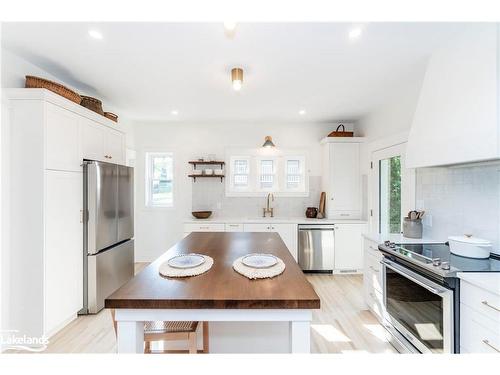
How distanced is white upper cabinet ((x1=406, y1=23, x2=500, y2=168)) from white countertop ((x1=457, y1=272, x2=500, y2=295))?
2.24ft

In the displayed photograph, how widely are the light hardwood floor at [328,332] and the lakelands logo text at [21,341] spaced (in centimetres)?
7

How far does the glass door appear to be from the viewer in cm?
279

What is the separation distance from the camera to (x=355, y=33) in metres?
1.83

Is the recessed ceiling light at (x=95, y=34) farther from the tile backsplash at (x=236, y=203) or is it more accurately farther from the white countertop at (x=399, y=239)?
the white countertop at (x=399, y=239)

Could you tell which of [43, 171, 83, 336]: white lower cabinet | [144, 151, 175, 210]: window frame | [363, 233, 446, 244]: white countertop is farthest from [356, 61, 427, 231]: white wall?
[43, 171, 83, 336]: white lower cabinet

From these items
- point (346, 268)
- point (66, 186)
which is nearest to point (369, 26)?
point (66, 186)

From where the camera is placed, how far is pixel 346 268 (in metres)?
3.85

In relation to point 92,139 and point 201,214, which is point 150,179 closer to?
point 201,214

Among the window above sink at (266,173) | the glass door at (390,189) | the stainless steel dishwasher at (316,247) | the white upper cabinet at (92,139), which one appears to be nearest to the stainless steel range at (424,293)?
the glass door at (390,189)


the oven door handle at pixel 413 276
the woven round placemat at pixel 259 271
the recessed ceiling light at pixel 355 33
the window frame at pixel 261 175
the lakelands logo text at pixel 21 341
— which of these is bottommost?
the lakelands logo text at pixel 21 341

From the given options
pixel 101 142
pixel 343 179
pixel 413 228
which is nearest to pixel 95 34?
pixel 101 142

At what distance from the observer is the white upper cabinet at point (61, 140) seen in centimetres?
214
